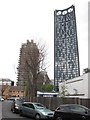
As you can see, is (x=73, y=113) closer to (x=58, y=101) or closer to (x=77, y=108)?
(x=77, y=108)

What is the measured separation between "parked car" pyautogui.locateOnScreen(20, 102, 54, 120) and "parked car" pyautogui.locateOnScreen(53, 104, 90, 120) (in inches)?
147

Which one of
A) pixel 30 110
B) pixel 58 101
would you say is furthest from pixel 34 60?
pixel 30 110

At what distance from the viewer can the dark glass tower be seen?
99.2 metres

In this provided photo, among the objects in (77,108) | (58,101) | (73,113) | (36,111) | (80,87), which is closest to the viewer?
(73,113)

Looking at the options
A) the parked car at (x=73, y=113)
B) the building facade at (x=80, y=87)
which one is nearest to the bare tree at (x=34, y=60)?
the building facade at (x=80, y=87)

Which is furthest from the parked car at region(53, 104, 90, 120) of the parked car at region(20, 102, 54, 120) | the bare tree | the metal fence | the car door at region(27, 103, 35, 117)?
the bare tree

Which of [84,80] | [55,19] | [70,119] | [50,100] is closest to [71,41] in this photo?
[55,19]

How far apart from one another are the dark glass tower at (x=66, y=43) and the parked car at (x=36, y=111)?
65638mm

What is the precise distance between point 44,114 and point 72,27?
71369 millimetres

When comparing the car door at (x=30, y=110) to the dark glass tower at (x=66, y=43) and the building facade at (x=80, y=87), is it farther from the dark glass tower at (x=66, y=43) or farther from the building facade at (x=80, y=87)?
the dark glass tower at (x=66, y=43)

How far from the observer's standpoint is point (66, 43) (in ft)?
334

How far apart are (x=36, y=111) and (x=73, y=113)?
23.2ft

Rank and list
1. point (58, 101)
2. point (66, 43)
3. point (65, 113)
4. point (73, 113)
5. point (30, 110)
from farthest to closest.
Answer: point (66, 43)
point (58, 101)
point (30, 110)
point (65, 113)
point (73, 113)

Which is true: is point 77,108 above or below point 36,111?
above
